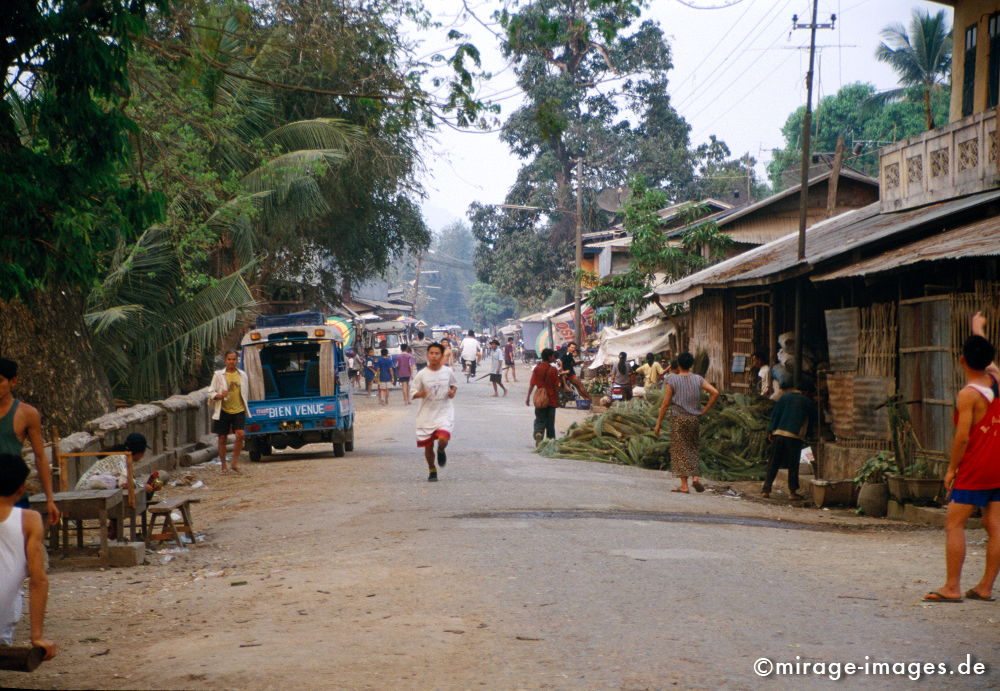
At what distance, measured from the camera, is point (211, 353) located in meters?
24.8

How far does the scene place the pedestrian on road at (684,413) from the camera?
46.5 feet

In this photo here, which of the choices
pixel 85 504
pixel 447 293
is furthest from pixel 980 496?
pixel 447 293

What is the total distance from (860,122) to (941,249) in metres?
53.2

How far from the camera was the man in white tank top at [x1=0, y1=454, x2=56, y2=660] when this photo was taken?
5.57 meters

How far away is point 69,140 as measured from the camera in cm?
940

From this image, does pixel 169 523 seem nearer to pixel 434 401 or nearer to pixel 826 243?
pixel 434 401

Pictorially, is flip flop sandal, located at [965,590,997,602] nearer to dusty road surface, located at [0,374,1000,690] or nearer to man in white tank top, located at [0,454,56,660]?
dusty road surface, located at [0,374,1000,690]

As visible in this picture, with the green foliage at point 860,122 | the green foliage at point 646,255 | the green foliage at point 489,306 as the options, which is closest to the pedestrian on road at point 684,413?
the green foliage at point 646,255

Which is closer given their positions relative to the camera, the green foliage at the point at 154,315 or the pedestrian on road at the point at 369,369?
the green foliage at the point at 154,315

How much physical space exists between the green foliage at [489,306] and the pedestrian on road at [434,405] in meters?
105

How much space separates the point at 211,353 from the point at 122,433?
9.66 m

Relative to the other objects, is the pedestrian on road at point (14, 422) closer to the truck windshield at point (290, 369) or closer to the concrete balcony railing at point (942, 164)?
the concrete balcony railing at point (942, 164)

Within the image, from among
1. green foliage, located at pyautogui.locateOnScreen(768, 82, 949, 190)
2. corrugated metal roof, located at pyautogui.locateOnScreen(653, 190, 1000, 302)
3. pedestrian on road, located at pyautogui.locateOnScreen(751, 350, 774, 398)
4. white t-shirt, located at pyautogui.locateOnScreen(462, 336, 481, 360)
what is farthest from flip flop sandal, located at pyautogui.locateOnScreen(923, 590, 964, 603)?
green foliage, located at pyautogui.locateOnScreen(768, 82, 949, 190)

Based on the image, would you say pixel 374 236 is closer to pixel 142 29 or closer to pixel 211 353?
pixel 211 353
